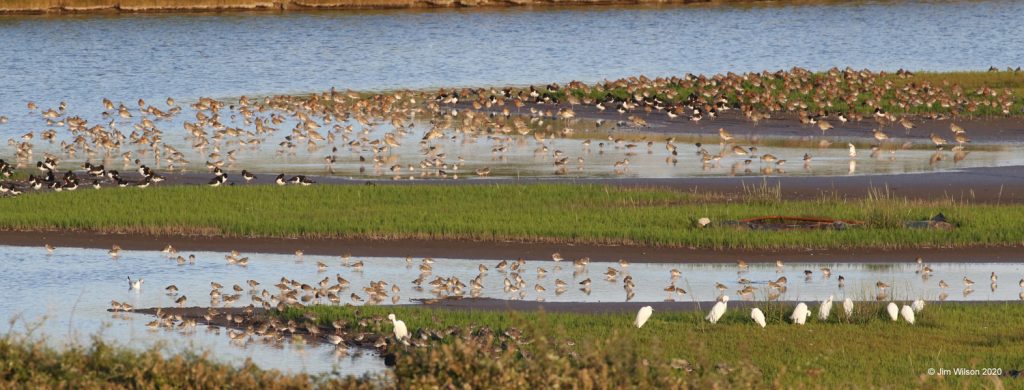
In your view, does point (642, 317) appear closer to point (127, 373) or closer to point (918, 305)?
point (918, 305)

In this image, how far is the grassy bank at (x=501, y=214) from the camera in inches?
917

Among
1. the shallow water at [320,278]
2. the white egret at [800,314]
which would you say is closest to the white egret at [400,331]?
the shallow water at [320,278]

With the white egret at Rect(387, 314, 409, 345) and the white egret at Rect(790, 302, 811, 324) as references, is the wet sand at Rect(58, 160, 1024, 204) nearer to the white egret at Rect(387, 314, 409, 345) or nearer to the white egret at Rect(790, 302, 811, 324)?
the white egret at Rect(790, 302, 811, 324)

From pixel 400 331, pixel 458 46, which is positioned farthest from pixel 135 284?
pixel 458 46

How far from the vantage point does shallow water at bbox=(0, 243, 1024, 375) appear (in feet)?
60.8

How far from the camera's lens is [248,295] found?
19.8 meters

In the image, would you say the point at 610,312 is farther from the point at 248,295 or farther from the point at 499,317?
the point at 248,295

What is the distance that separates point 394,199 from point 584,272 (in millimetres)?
6466

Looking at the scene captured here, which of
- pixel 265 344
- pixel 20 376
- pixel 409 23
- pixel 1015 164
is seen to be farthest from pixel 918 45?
pixel 20 376

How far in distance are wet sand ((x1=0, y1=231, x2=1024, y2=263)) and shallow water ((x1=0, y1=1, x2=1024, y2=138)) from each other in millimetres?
18031

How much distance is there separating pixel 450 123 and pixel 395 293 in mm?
21116

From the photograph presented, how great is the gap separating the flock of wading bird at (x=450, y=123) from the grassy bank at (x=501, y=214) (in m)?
2.19

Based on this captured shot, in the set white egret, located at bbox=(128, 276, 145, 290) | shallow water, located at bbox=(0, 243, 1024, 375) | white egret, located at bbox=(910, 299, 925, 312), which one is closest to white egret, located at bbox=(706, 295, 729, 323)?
white egret, located at bbox=(910, 299, 925, 312)
